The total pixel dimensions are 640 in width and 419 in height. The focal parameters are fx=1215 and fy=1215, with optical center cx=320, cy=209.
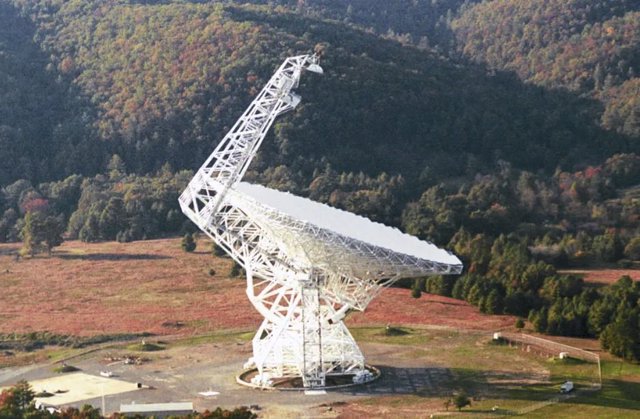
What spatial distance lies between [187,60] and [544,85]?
1739 inches

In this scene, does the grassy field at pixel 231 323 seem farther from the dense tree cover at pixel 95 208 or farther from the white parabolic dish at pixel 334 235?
the white parabolic dish at pixel 334 235

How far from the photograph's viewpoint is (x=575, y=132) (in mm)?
131500

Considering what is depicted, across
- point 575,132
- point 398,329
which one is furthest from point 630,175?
point 398,329

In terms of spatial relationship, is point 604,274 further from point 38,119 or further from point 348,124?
point 38,119

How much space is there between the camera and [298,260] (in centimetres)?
4769

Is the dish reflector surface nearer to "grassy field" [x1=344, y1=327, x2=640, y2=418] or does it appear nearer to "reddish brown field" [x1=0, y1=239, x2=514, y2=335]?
"grassy field" [x1=344, y1=327, x2=640, y2=418]

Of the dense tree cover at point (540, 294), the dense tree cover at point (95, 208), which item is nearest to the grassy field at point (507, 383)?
the dense tree cover at point (540, 294)

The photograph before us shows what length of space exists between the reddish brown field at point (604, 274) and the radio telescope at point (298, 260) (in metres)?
26.8

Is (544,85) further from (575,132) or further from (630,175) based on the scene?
(630,175)

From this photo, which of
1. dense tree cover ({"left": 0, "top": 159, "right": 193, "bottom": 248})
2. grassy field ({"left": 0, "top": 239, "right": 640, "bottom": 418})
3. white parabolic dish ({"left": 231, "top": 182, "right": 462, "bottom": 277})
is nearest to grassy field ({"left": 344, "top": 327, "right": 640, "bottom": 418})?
grassy field ({"left": 0, "top": 239, "right": 640, "bottom": 418})

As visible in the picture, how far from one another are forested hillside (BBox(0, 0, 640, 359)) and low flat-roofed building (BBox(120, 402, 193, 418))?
2969 cm

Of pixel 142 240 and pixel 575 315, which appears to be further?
pixel 142 240

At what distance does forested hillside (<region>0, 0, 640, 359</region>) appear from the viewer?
313 ft

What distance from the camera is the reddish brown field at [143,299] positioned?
64.1 meters
